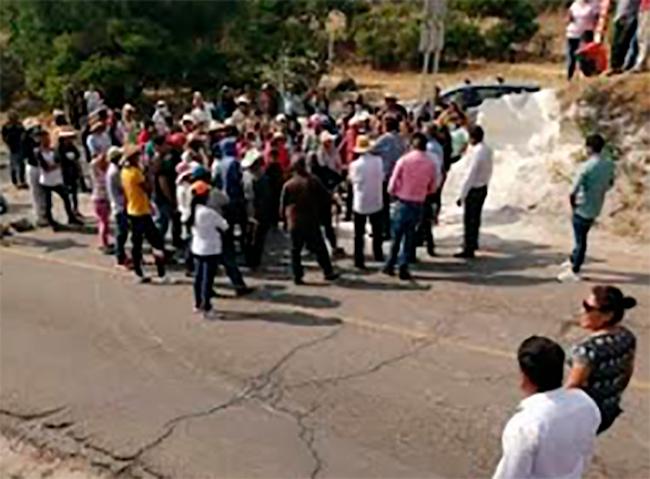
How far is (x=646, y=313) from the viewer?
10586 mm

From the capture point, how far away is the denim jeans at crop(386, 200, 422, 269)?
11.6 m

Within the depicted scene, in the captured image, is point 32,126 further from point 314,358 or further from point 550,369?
point 550,369

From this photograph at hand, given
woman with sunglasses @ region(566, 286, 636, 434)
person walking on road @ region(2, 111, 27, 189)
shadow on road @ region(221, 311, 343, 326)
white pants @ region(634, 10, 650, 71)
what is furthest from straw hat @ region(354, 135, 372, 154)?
person walking on road @ region(2, 111, 27, 189)

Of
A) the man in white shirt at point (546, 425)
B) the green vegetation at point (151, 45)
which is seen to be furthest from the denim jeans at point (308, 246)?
the green vegetation at point (151, 45)

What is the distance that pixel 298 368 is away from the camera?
9180 mm

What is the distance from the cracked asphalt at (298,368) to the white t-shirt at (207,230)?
0.81m

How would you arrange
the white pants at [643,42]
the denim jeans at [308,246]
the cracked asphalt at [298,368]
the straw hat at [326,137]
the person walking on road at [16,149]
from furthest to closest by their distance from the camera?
the person walking on road at [16,149] < the white pants at [643,42] < the straw hat at [326,137] < the denim jeans at [308,246] < the cracked asphalt at [298,368]

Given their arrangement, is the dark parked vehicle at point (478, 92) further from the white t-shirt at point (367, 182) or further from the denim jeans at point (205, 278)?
the denim jeans at point (205, 278)

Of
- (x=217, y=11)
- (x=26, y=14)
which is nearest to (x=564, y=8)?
(x=217, y=11)

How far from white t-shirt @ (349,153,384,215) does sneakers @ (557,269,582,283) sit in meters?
2.40

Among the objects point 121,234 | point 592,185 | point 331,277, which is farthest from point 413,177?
point 121,234

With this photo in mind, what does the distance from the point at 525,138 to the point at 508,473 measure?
1225cm

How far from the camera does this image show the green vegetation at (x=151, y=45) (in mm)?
26125

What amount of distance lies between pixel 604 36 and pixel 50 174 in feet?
32.0
